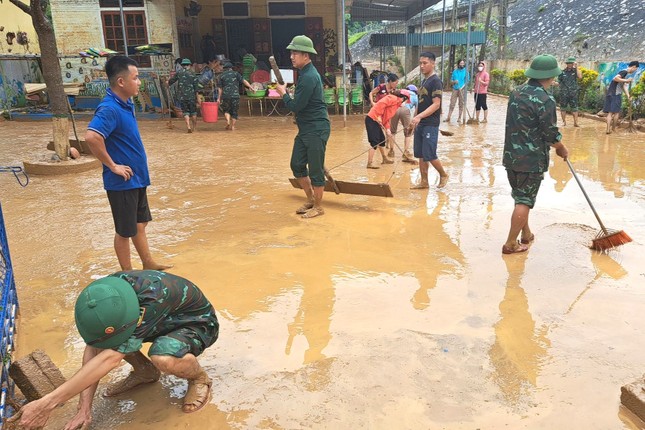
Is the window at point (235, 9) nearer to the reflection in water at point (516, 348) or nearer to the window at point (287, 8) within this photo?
the window at point (287, 8)

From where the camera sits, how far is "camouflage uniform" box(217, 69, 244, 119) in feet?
38.8

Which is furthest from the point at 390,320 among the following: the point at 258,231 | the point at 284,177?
the point at 284,177

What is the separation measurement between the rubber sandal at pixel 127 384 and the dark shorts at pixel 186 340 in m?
0.38

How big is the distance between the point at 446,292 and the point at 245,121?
443 inches

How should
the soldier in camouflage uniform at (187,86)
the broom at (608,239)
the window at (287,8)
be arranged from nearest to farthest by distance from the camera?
the broom at (608,239)
the soldier in camouflage uniform at (187,86)
the window at (287,8)

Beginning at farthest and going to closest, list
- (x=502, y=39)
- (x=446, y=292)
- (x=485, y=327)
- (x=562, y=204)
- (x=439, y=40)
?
(x=502, y=39), (x=439, y=40), (x=562, y=204), (x=446, y=292), (x=485, y=327)

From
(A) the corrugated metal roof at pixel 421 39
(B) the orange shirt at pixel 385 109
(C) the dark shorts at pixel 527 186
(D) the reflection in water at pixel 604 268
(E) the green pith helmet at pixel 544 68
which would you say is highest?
(A) the corrugated metal roof at pixel 421 39

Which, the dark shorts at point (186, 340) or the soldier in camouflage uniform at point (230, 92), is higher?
the soldier in camouflage uniform at point (230, 92)

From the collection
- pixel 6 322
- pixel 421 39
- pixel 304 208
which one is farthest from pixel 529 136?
pixel 421 39

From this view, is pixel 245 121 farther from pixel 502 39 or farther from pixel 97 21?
pixel 502 39

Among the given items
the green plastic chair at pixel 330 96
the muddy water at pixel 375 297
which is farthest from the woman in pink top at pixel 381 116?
the green plastic chair at pixel 330 96

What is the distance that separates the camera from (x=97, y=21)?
51.9ft

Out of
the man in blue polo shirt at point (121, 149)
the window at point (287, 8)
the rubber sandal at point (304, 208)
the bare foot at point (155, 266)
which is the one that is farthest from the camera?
the window at point (287, 8)

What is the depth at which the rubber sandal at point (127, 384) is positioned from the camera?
2660 millimetres
